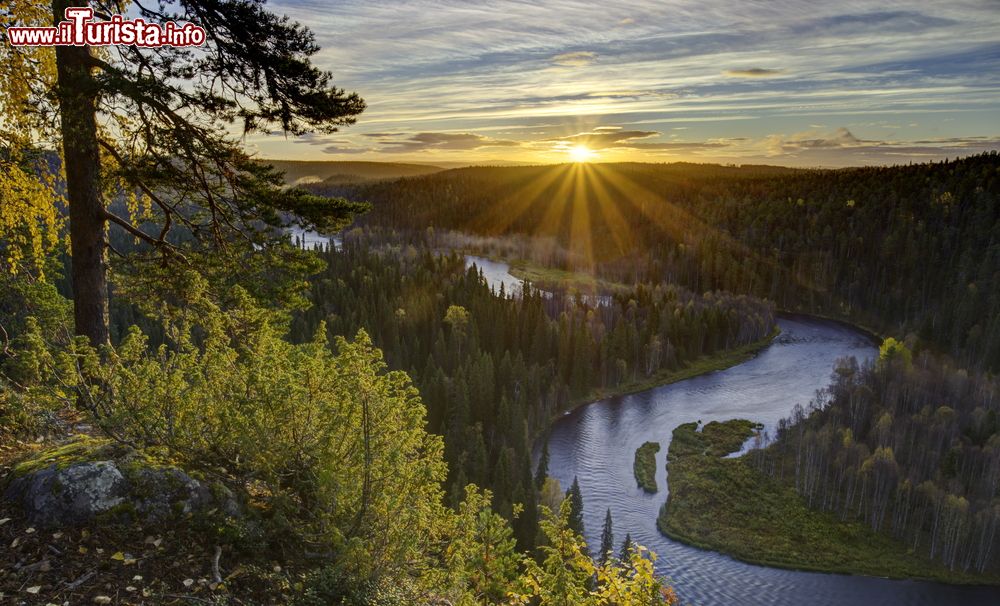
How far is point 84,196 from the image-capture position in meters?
14.9

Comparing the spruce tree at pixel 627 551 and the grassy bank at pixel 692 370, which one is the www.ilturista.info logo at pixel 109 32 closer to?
the spruce tree at pixel 627 551

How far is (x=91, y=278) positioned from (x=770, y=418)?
100 m

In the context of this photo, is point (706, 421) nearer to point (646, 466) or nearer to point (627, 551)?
point (646, 466)

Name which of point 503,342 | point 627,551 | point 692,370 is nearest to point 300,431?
point 627,551

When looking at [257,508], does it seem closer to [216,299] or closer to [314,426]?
[314,426]

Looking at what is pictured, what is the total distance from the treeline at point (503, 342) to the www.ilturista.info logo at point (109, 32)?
167ft

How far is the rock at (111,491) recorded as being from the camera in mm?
9992

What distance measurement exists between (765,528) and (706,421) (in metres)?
27.2

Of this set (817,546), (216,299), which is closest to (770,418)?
(817,546)

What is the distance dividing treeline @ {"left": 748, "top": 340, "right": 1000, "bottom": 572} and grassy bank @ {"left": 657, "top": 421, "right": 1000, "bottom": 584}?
7.82 ft

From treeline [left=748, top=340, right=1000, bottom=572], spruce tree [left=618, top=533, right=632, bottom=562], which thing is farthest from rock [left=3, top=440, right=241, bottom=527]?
treeline [left=748, top=340, right=1000, bottom=572]

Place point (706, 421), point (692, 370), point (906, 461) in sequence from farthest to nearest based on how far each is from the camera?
1. point (692, 370)
2. point (706, 421)
3. point (906, 461)

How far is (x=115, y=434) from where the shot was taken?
1180 cm

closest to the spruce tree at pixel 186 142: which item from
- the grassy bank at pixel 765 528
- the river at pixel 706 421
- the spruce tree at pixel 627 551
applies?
the spruce tree at pixel 627 551
